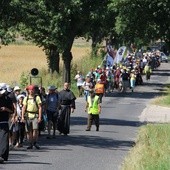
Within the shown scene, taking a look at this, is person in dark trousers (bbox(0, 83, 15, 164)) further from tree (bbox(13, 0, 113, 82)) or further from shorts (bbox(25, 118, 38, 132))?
tree (bbox(13, 0, 113, 82))

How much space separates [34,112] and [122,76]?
32.0 m

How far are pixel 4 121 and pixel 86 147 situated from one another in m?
4.85

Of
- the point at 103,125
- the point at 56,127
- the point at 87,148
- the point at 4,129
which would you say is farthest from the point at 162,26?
the point at 4,129

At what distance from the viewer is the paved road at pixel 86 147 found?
17.3 meters

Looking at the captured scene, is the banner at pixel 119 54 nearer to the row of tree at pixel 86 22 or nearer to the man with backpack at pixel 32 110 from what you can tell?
the row of tree at pixel 86 22

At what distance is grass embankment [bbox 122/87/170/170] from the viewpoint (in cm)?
1561

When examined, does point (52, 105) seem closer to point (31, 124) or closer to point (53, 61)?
point (31, 124)

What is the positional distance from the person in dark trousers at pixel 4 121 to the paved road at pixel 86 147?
290mm

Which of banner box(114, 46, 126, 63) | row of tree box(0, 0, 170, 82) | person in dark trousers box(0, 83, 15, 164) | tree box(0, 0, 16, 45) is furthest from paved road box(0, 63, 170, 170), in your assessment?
banner box(114, 46, 126, 63)

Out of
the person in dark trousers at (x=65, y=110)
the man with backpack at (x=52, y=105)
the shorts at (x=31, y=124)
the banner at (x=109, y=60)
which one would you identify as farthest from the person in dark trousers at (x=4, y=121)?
the banner at (x=109, y=60)

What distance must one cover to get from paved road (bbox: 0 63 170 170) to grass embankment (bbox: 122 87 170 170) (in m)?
0.34

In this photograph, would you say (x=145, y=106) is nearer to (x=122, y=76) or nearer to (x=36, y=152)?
(x=122, y=76)

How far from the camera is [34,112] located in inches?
784

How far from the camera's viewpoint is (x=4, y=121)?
1708cm
